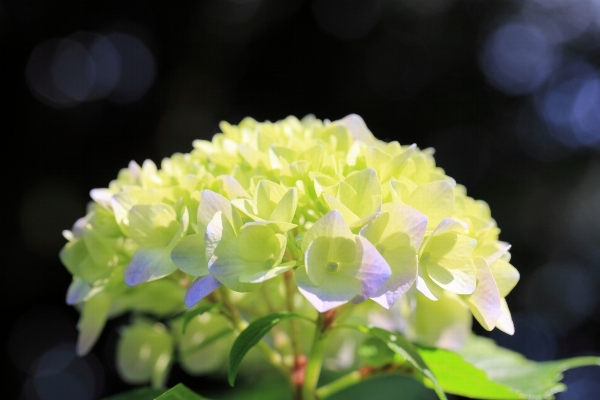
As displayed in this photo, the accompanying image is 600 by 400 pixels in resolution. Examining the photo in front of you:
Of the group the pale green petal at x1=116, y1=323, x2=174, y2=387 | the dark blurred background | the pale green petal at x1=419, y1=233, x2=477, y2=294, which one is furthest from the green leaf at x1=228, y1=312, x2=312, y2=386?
the dark blurred background

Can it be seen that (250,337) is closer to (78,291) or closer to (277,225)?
(277,225)

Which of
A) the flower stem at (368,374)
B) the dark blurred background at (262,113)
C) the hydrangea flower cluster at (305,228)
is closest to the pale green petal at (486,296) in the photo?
the hydrangea flower cluster at (305,228)

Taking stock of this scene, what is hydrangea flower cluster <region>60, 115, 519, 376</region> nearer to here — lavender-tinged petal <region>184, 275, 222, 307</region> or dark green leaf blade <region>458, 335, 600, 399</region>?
lavender-tinged petal <region>184, 275, 222, 307</region>

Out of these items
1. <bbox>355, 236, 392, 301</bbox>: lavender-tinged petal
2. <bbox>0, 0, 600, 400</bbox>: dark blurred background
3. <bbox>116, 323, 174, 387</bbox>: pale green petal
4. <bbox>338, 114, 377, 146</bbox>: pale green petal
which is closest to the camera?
<bbox>355, 236, 392, 301</bbox>: lavender-tinged petal

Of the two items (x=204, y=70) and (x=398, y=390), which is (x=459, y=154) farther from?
(x=398, y=390)

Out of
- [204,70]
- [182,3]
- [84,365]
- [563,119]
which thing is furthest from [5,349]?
[563,119]

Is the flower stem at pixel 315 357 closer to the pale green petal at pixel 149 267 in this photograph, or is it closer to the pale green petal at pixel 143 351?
the pale green petal at pixel 149 267
